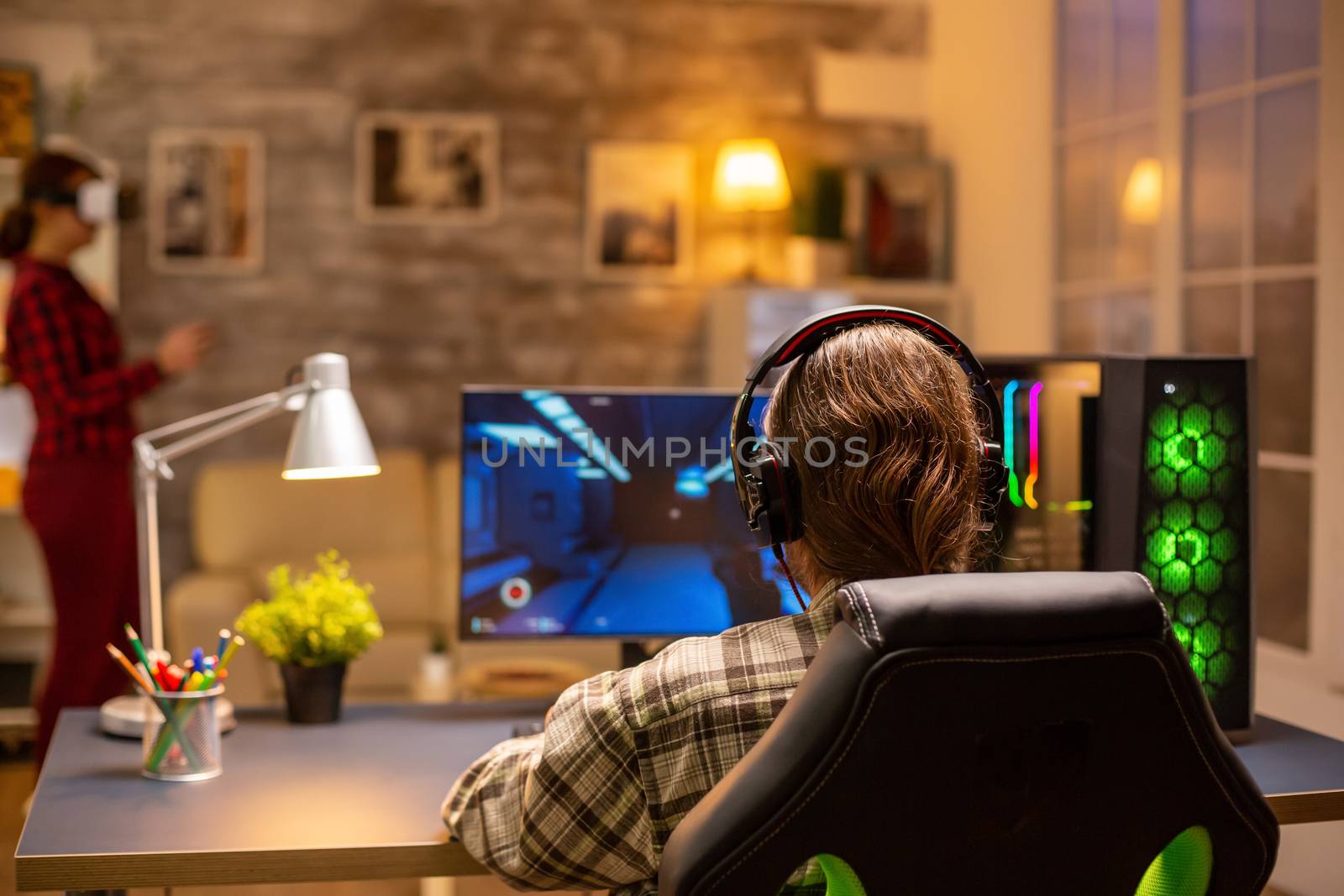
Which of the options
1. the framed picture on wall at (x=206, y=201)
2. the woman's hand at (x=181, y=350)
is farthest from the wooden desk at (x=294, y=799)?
the framed picture on wall at (x=206, y=201)

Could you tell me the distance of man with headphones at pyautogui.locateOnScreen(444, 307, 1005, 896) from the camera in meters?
1.01

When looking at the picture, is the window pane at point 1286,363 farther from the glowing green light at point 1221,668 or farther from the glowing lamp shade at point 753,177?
the glowing lamp shade at point 753,177

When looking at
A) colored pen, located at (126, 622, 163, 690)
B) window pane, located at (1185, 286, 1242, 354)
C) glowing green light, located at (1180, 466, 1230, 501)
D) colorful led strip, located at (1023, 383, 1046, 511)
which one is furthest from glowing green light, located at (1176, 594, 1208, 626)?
window pane, located at (1185, 286, 1242, 354)

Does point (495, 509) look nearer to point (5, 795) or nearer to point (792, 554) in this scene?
point (792, 554)

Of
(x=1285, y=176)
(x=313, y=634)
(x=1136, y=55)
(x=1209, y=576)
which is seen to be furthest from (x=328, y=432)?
(x=1136, y=55)

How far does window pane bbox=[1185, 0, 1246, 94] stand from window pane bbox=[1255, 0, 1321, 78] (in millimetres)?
65

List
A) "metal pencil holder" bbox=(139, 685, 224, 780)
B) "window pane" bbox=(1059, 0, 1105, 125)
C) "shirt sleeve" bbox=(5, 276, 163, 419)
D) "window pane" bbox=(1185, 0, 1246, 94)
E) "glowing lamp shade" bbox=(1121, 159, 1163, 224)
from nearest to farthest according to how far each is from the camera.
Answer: "metal pencil holder" bbox=(139, 685, 224, 780) → "shirt sleeve" bbox=(5, 276, 163, 419) → "window pane" bbox=(1185, 0, 1246, 94) → "glowing lamp shade" bbox=(1121, 159, 1163, 224) → "window pane" bbox=(1059, 0, 1105, 125)

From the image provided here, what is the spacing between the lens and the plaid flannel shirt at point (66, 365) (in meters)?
2.93

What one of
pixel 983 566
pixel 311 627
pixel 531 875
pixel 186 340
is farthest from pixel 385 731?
pixel 186 340

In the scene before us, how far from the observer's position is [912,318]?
1116 mm

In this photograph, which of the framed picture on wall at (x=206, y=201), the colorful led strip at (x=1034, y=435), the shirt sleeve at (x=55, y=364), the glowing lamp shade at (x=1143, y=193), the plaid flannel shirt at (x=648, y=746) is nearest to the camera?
the plaid flannel shirt at (x=648, y=746)

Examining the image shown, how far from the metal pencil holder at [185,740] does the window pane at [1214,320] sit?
2.66 m

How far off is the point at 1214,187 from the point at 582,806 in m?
2.87

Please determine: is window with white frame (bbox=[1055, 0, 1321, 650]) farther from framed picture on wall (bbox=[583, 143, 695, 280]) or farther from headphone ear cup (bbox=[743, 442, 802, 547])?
headphone ear cup (bbox=[743, 442, 802, 547])
